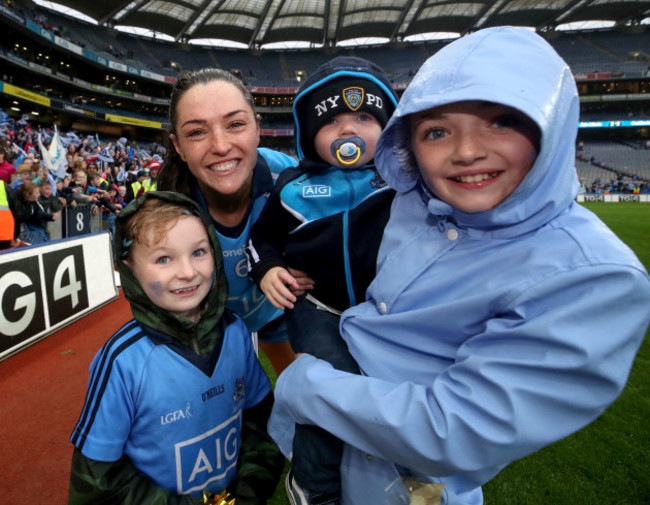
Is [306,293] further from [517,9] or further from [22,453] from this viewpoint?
[517,9]

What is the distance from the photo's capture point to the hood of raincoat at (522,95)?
29.9 inches

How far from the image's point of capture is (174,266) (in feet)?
4.44

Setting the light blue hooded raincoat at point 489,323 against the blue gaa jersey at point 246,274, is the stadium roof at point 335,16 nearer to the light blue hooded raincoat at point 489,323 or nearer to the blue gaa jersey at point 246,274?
the blue gaa jersey at point 246,274

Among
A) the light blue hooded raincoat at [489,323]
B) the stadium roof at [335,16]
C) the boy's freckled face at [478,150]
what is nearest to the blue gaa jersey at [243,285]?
the light blue hooded raincoat at [489,323]

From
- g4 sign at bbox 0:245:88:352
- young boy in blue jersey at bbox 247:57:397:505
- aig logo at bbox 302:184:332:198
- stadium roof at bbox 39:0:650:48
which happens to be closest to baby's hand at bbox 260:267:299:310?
young boy in blue jersey at bbox 247:57:397:505

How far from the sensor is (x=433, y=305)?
3.06 ft

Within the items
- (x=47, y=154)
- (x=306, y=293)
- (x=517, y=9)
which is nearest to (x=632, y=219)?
(x=306, y=293)

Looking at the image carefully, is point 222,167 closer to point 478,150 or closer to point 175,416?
point 175,416

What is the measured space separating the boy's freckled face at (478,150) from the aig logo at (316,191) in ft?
1.94

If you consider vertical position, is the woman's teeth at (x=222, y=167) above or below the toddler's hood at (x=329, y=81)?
below

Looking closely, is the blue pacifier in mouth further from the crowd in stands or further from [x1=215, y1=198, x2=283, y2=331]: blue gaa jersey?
the crowd in stands

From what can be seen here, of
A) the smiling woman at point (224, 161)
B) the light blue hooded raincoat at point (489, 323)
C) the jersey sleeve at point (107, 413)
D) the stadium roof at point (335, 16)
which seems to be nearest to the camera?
the light blue hooded raincoat at point (489, 323)

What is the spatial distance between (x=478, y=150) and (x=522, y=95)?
0.45 feet

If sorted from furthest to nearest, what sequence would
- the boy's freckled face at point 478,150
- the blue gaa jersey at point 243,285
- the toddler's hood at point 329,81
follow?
the blue gaa jersey at point 243,285 < the toddler's hood at point 329,81 < the boy's freckled face at point 478,150
